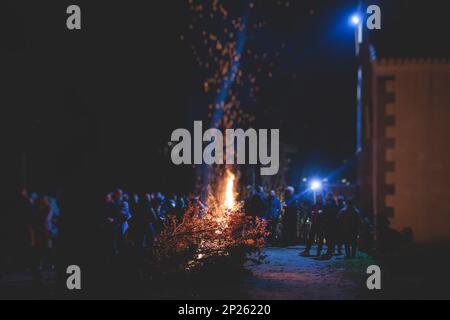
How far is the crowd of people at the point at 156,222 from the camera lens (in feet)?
38.9

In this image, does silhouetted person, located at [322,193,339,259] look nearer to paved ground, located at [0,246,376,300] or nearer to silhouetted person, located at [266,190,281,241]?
paved ground, located at [0,246,376,300]

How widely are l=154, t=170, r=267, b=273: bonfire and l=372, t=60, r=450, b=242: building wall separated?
22.7ft

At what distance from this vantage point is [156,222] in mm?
13086

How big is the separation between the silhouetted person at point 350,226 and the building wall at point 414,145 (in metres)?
3.01

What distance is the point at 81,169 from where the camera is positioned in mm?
8438

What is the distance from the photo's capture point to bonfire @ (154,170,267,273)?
1115 centimetres

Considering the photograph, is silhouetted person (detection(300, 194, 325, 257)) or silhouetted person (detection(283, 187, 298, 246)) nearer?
silhouetted person (detection(300, 194, 325, 257))

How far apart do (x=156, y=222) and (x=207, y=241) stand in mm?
1857

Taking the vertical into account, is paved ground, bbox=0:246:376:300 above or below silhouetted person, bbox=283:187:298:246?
below

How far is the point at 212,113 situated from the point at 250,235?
490 inches

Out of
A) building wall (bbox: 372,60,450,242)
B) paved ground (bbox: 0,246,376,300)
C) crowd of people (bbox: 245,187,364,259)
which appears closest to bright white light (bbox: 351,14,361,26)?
building wall (bbox: 372,60,450,242)

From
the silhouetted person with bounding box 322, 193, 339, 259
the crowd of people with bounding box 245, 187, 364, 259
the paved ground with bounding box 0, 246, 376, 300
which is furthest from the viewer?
the silhouetted person with bounding box 322, 193, 339, 259

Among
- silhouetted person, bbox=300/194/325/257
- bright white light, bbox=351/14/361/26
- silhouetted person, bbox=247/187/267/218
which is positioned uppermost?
bright white light, bbox=351/14/361/26
